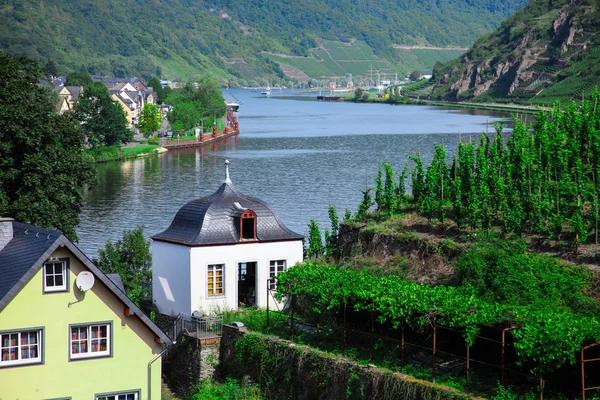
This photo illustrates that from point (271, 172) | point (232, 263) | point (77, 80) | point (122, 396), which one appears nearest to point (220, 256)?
point (232, 263)

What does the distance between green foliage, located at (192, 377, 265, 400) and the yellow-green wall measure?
2970 millimetres

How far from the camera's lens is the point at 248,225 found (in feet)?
106

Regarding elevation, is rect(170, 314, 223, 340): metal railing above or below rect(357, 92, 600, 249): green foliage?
below

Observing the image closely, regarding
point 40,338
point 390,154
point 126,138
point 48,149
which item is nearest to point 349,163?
point 390,154

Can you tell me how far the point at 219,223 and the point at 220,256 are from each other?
3.72ft

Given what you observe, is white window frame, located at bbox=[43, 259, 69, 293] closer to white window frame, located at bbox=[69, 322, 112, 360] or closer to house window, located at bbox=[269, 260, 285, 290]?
white window frame, located at bbox=[69, 322, 112, 360]

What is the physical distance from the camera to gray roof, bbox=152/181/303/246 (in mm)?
31359

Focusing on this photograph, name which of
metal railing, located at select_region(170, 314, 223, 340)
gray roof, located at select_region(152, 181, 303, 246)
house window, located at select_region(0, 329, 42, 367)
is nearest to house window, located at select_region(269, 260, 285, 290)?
gray roof, located at select_region(152, 181, 303, 246)

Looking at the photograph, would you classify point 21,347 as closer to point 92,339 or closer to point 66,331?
point 66,331

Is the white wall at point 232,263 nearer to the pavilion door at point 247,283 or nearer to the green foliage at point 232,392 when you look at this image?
the pavilion door at point 247,283

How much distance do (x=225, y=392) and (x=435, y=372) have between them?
586 centimetres

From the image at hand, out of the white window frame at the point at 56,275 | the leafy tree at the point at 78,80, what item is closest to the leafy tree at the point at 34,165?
the white window frame at the point at 56,275

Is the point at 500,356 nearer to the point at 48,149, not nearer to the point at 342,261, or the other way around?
the point at 342,261

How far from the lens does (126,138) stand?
383 ft
